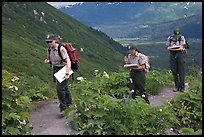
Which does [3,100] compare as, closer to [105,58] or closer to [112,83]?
[112,83]

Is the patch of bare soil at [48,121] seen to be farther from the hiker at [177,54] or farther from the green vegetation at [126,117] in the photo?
the hiker at [177,54]

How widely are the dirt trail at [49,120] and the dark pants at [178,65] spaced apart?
0.91 meters

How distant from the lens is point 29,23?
635ft

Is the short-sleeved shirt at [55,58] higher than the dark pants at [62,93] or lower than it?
higher

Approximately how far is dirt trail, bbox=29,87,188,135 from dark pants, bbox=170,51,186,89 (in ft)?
2.99

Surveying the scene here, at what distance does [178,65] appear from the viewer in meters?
13.9

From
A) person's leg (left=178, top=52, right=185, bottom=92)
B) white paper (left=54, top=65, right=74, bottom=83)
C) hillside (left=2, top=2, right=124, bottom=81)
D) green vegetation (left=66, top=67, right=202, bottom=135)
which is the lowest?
hillside (left=2, top=2, right=124, bottom=81)

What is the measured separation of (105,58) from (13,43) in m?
59.4

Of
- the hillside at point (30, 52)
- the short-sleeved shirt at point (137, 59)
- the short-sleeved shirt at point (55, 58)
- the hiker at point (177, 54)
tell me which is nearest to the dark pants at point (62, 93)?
the short-sleeved shirt at point (55, 58)

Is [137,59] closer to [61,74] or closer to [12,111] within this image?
[61,74]

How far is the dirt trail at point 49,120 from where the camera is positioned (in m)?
8.43

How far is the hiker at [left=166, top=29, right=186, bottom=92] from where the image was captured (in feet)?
44.3

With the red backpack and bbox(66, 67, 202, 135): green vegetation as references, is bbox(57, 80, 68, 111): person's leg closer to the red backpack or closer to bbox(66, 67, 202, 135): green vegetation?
the red backpack

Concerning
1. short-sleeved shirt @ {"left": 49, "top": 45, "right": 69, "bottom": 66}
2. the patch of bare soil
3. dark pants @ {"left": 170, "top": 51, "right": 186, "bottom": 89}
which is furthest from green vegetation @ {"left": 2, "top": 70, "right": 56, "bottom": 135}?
dark pants @ {"left": 170, "top": 51, "right": 186, "bottom": 89}
